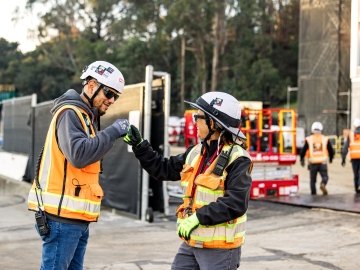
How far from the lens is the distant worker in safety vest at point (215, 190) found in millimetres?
3562

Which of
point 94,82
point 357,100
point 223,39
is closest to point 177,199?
point 94,82

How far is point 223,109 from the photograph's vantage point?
12.2 feet

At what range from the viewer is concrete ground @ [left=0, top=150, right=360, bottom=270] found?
22.9ft

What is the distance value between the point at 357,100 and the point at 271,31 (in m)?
34.6

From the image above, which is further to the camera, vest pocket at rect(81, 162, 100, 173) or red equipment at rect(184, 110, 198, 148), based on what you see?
red equipment at rect(184, 110, 198, 148)

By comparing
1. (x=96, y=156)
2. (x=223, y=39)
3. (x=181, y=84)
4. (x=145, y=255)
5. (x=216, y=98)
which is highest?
(x=223, y=39)

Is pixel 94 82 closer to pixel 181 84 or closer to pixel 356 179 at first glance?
pixel 356 179

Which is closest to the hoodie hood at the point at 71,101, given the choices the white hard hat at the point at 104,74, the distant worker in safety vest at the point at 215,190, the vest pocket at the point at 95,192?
the white hard hat at the point at 104,74

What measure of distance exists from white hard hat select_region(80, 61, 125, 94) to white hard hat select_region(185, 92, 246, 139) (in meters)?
0.54

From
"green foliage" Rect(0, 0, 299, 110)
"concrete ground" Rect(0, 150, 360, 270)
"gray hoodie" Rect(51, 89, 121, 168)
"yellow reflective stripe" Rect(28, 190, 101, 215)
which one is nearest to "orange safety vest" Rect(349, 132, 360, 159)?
"concrete ground" Rect(0, 150, 360, 270)

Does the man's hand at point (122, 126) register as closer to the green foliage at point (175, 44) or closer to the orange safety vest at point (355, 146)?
the orange safety vest at point (355, 146)

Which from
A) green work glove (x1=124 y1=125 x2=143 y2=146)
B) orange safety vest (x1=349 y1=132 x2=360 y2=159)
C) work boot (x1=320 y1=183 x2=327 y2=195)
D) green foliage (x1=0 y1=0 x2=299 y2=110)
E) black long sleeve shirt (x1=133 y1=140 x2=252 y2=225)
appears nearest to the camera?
black long sleeve shirt (x1=133 y1=140 x2=252 y2=225)

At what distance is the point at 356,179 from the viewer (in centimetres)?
1448

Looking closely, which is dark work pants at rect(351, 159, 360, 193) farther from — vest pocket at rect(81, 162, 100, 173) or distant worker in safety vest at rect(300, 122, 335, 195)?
vest pocket at rect(81, 162, 100, 173)
